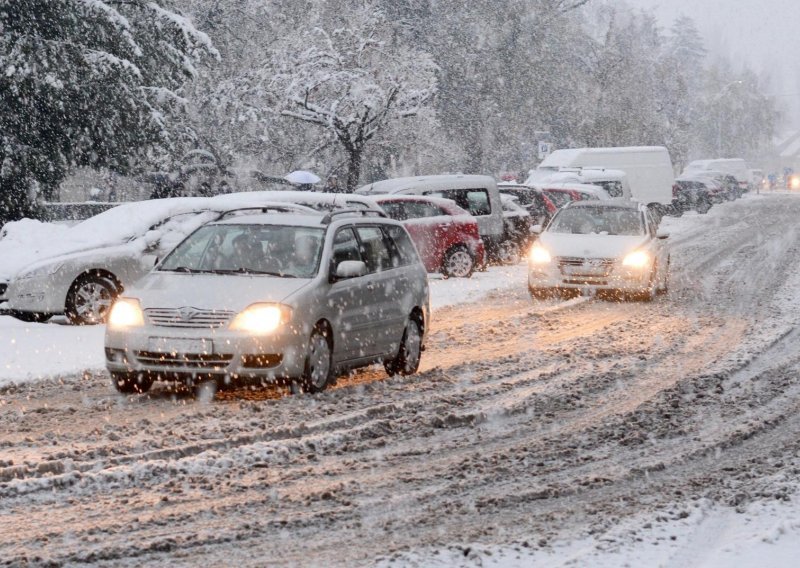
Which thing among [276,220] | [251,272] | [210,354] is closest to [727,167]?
[276,220]

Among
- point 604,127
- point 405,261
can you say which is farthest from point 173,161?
point 604,127

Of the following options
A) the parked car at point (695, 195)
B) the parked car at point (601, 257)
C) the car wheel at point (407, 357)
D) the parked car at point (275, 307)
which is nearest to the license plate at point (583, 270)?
the parked car at point (601, 257)

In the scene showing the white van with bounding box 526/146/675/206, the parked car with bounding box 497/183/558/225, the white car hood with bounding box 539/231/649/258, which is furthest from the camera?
the white van with bounding box 526/146/675/206

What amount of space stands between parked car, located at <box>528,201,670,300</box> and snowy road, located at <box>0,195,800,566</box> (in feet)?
17.2

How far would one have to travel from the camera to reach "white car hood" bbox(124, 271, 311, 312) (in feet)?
32.8

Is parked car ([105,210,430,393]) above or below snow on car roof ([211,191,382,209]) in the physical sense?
below

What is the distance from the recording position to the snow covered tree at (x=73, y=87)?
24.0 metres

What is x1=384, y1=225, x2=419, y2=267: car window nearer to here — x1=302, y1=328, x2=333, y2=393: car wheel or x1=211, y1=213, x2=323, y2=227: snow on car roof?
x1=211, y1=213, x2=323, y2=227: snow on car roof

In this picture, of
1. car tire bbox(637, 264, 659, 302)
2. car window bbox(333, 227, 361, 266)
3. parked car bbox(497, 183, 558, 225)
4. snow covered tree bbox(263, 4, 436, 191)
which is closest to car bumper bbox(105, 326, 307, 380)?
car window bbox(333, 227, 361, 266)

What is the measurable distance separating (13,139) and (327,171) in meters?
18.6

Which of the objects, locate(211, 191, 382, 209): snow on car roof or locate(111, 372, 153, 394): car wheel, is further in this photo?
locate(211, 191, 382, 209): snow on car roof

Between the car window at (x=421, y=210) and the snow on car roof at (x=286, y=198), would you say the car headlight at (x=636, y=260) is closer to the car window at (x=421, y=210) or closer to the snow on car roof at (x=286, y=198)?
the snow on car roof at (x=286, y=198)

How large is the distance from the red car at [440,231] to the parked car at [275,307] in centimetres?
929

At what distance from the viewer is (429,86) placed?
38406 millimetres
